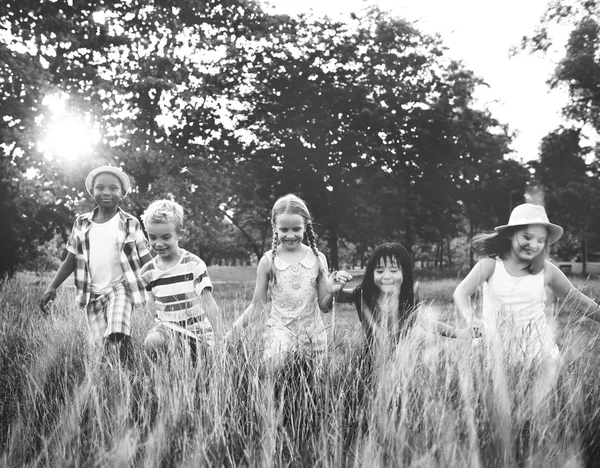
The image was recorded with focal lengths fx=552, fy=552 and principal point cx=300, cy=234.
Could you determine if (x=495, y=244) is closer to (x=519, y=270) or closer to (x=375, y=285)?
(x=519, y=270)

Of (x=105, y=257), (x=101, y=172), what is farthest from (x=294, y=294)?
(x=101, y=172)

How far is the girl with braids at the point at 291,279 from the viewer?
3.82 metres

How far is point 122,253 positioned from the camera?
13.4ft

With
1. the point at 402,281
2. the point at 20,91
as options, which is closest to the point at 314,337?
the point at 402,281

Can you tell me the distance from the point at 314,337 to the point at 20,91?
45.7 feet

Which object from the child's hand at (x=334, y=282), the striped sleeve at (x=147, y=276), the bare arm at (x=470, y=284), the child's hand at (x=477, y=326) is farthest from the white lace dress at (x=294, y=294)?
the child's hand at (x=477, y=326)

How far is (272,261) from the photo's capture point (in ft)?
13.1

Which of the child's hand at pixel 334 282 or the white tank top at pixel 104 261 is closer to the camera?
the child's hand at pixel 334 282

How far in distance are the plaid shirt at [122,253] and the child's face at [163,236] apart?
1.45 ft

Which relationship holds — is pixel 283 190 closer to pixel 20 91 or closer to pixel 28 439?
pixel 20 91

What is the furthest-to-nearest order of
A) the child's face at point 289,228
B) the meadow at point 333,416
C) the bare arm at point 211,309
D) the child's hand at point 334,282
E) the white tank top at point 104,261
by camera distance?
the white tank top at point 104,261, the child's face at point 289,228, the child's hand at point 334,282, the bare arm at point 211,309, the meadow at point 333,416

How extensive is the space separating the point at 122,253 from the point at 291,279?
4.21ft

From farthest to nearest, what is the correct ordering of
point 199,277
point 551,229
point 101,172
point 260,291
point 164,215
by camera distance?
point 551,229
point 101,172
point 260,291
point 199,277
point 164,215

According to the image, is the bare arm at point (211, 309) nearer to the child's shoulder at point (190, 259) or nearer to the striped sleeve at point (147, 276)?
the child's shoulder at point (190, 259)
